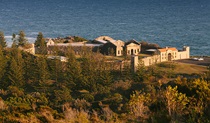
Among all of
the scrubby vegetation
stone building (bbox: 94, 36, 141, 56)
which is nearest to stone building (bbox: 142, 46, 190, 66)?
the scrubby vegetation

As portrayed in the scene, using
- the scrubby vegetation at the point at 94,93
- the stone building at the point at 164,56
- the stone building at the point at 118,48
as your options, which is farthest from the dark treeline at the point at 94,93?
the stone building at the point at 118,48

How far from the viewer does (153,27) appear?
119 metres

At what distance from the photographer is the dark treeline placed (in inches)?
1025

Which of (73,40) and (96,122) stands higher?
(73,40)

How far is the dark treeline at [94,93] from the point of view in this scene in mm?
26031

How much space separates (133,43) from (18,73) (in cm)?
2061

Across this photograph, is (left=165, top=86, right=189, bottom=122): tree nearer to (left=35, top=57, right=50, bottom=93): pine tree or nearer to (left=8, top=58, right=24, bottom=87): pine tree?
(left=35, top=57, right=50, bottom=93): pine tree

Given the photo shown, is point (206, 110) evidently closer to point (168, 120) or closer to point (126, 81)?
point (168, 120)

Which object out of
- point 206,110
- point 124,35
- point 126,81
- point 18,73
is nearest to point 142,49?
point 126,81

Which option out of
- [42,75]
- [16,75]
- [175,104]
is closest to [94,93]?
[42,75]

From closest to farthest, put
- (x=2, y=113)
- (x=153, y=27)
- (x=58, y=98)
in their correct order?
(x=2, y=113) → (x=58, y=98) → (x=153, y=27)

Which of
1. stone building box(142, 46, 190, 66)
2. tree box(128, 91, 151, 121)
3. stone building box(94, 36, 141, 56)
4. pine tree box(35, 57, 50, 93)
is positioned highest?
stone building box(94, 36, 141, 56)

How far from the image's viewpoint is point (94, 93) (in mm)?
37719

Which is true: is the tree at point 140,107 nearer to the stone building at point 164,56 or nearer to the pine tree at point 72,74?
the pine tree at point 72,74
